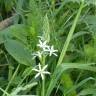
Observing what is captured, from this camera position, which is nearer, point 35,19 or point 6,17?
point 35,19

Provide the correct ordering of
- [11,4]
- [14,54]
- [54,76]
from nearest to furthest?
[54,76] → [14,54] → [11,4]

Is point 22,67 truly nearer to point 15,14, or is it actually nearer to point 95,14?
point 15,14

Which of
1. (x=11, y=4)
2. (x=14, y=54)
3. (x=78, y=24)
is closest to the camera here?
(x=14, y=54)

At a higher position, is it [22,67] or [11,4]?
[11,4]

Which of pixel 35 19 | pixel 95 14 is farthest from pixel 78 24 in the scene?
pixel 35 19
